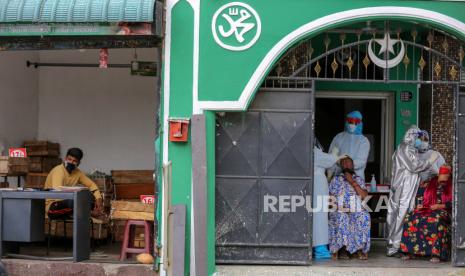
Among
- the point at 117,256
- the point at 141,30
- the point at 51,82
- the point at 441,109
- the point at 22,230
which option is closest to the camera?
the point at 141,30

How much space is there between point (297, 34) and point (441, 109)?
118 inches

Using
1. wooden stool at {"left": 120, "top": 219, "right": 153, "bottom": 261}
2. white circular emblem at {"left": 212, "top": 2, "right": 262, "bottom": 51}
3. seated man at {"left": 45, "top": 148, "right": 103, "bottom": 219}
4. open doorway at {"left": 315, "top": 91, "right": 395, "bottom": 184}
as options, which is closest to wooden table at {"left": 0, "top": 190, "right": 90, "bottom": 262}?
wooden stool at {"left": 120, "top": 219, "right": 153, "bottom": 261}

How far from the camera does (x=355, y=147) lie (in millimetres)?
9953

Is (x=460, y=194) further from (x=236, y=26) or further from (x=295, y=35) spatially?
(x=236, y=26)

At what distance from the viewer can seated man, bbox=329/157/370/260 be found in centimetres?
916

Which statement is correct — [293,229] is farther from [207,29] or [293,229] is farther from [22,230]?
[22,230]

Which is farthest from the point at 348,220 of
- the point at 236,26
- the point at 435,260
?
the point at 236,26

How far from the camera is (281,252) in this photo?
8.66 metres

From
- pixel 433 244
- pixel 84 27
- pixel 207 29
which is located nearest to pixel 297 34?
pixel 207 29

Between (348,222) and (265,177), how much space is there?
4.44 feet

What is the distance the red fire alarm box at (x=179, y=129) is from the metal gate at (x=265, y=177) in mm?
415

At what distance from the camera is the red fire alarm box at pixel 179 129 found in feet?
27.5

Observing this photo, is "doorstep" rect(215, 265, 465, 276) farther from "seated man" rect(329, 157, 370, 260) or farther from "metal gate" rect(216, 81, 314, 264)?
"seated man" rect(329, 157, 370, 260)

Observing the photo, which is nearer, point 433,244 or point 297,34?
point 297,34
